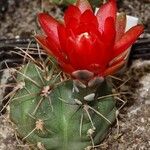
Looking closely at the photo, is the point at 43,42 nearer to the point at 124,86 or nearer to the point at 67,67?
the point at 67,67

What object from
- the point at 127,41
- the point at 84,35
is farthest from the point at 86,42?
the point at 127,41

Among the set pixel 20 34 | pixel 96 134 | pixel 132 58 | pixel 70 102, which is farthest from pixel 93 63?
pixel 20 34

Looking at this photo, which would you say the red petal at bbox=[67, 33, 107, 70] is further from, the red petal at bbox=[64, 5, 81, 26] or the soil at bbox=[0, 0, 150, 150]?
the soil at bbox=[0, 0, 150, 150]

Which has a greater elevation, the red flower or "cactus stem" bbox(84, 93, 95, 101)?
the red flower

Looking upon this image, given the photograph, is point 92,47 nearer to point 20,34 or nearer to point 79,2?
point 79,2

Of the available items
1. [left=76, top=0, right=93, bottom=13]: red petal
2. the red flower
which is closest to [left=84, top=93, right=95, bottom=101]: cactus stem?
the red flower

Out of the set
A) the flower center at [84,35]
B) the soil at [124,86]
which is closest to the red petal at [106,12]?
the flower center at [84,35]
